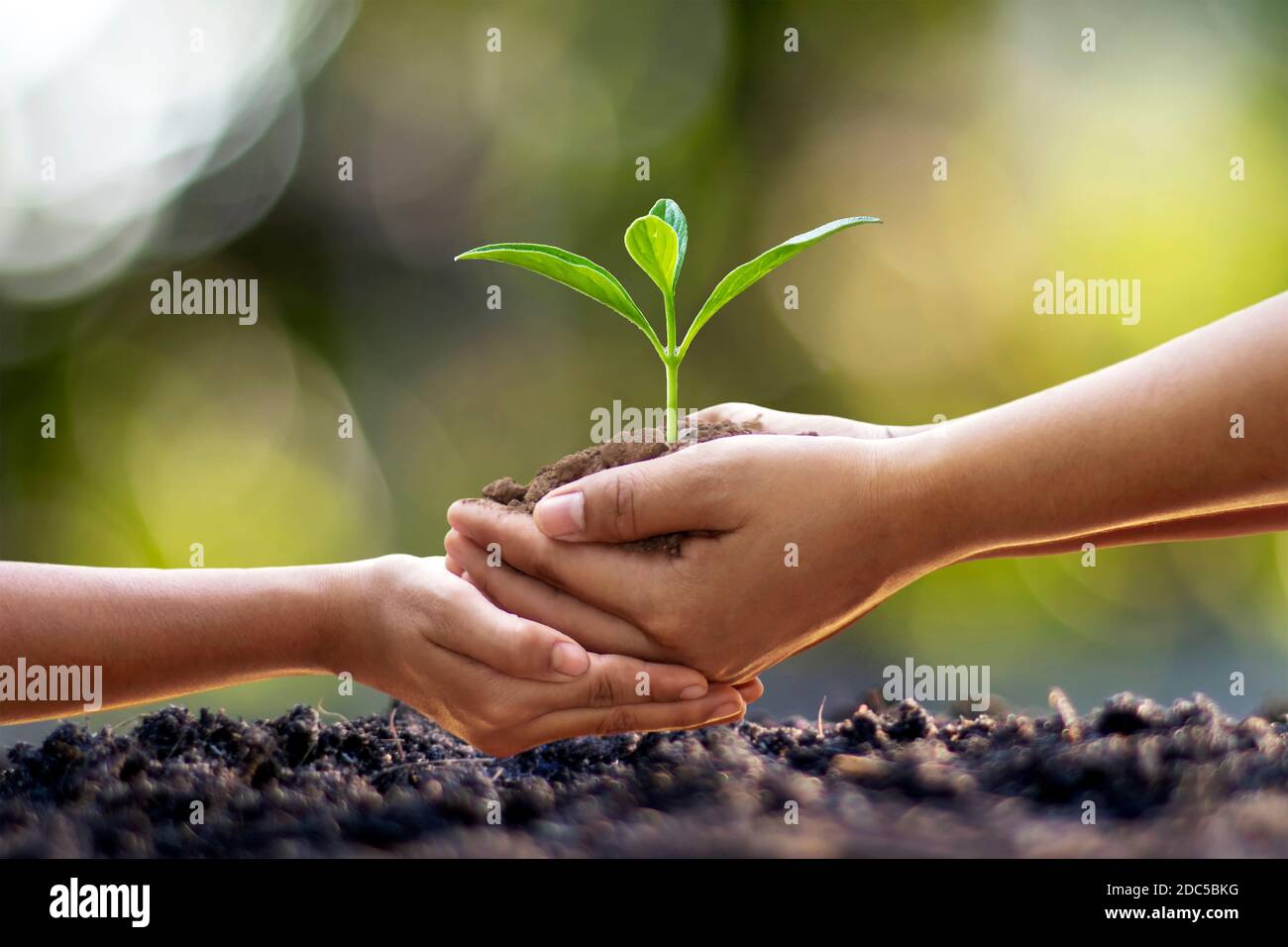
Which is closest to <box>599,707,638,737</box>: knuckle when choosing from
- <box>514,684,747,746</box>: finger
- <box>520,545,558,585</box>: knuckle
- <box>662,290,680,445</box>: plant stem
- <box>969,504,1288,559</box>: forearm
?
<box>514,684,747,746</box>: finger

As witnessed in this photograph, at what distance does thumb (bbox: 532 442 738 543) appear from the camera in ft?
Answer: 2.44

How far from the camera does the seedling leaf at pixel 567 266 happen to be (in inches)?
31.4

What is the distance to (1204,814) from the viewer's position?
64 centimetres

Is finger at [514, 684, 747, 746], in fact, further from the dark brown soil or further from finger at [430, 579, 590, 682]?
the dark brown soil

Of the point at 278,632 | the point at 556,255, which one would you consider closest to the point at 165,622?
the point at 278,632

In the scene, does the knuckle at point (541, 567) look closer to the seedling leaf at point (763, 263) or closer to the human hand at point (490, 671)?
the human hand at point (490, 671)

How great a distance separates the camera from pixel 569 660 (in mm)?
779

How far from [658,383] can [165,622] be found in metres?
0.66

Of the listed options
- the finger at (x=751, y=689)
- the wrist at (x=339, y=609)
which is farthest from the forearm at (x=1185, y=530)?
the wrist at (x=339, y=609)

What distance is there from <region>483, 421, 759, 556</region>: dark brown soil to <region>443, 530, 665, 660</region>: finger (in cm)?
6

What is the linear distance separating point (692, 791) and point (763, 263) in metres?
0.50

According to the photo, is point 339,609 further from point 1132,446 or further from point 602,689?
point 1132,446

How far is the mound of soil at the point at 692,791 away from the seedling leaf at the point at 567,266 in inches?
17.2
